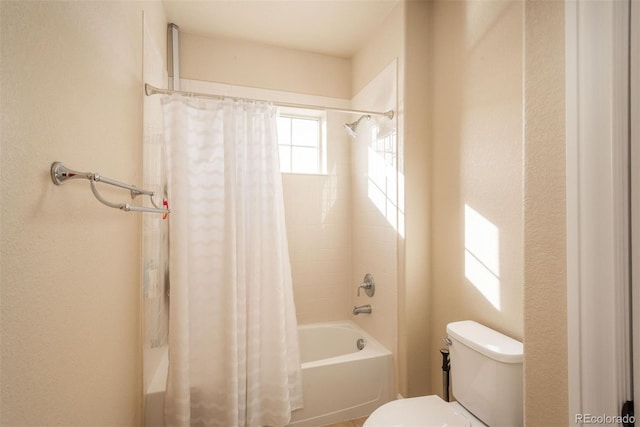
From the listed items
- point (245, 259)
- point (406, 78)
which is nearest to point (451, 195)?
point (406, 78)

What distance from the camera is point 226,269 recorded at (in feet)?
5.28

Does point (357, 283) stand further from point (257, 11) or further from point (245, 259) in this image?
point (257, 11)

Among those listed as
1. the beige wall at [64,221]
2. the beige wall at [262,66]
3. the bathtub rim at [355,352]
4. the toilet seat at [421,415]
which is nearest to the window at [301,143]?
the beige wall at [262,66]

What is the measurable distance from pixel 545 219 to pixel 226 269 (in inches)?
55.0

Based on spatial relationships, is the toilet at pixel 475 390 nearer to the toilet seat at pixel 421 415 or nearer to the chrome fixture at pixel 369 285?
the toilet seat at pixel 421 415

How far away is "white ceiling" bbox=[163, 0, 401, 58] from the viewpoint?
200 centimetres

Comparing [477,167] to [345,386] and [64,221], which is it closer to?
[345,386]

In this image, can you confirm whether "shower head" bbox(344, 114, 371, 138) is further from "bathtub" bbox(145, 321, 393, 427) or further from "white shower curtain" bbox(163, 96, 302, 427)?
"bathtub" bbox(145, 321, 393, 427)

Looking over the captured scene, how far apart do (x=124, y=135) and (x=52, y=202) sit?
62cm

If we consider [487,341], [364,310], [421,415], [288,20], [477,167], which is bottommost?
[421,415]

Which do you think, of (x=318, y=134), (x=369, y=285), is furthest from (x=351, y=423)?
(x=318, y=134)

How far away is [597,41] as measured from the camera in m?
0.69

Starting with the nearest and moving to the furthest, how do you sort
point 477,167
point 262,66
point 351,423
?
point 477,167
point 351,423
point 262,66

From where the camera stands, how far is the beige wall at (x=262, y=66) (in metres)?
2.35
